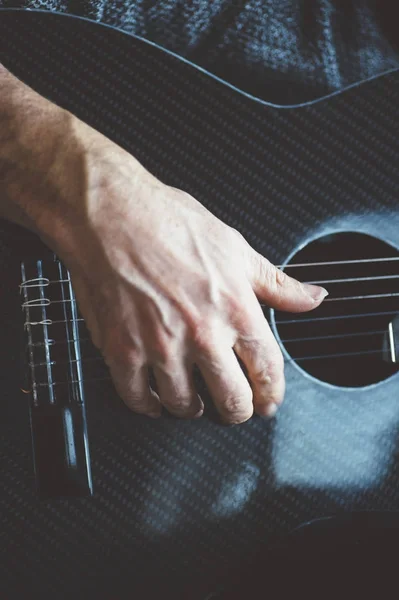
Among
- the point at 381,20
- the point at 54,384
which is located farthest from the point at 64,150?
the point at 381,20

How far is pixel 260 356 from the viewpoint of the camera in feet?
2.67

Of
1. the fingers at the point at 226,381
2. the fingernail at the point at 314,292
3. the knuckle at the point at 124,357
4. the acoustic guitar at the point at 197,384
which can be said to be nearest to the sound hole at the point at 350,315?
the acoustic guitar at the point at 197,384

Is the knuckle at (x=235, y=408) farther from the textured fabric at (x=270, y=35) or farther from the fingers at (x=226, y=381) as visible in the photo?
the textured fabric at (x=270, y=35)

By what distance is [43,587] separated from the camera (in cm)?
90

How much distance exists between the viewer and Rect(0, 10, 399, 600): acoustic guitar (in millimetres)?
902

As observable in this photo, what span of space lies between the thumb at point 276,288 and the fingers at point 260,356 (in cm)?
5

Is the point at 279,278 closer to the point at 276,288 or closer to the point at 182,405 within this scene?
the point at 276,288

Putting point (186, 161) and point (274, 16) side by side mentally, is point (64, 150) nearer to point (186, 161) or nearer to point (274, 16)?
point (186, 161)

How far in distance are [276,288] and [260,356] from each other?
106 mm

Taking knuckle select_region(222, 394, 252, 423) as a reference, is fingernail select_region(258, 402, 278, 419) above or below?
below

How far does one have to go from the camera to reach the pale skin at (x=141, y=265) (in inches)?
29.9

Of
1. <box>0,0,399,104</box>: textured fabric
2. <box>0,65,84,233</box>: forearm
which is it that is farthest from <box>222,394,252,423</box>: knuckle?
<box>0,0,399,104</box>: textured fabric

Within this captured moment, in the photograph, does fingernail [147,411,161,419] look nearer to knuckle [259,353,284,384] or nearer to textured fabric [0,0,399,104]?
knuckle [259,353,284,384]

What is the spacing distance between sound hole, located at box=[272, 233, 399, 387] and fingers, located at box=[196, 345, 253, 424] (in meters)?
0.23
